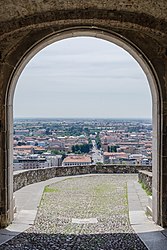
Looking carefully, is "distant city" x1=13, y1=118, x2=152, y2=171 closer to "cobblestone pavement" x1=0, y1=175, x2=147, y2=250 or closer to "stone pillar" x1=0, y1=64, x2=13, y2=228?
"cobblestone pavement" x1=0, y1=175, x2=147, y2=250

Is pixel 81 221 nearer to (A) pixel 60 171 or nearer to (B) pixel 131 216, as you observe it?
(B) pixel 131 216

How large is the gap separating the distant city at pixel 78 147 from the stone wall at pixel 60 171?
0.32 meters

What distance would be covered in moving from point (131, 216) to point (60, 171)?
6.84 meters

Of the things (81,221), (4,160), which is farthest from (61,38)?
A: (81,221)

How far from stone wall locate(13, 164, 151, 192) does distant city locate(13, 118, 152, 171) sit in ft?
1.06

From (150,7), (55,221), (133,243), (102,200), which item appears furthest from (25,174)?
(150,7)

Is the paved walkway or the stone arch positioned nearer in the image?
the paved walkway

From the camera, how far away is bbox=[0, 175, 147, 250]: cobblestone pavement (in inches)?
225

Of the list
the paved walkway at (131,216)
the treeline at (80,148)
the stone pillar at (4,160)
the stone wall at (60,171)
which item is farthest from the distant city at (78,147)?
the stone pillar at (4,160)

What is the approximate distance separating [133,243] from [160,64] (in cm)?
261

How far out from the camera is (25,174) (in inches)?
464

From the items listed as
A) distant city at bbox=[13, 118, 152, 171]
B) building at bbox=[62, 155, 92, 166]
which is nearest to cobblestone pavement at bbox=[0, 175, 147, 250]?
distant city at bbox=[13, 118, 152, 171]

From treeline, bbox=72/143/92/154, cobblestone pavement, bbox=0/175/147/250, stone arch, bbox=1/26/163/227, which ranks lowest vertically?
cobblestone pavement, bbox=0/175/147/250

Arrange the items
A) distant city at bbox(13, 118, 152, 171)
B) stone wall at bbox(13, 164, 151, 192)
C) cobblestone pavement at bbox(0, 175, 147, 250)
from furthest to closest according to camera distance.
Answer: distant city at bbox(13, 118, 152, 171) → stone wall at bbox(13, 164, 151, 192) → cobblestone pavement at bbox(0, 175, 147, 250)
